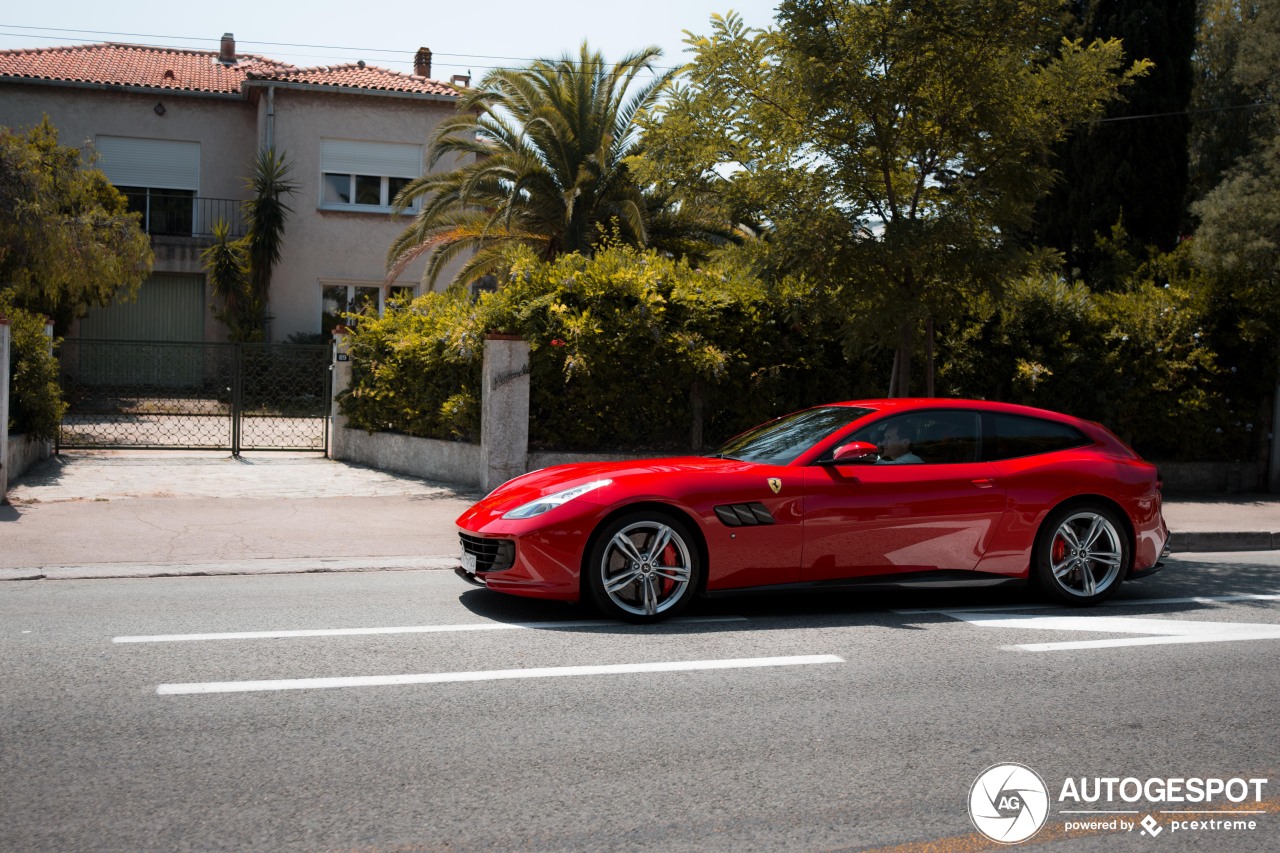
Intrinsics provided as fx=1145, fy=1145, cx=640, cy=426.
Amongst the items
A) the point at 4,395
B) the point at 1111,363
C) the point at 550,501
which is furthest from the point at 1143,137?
the point at 4,395

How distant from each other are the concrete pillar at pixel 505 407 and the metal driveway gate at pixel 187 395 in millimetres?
4343

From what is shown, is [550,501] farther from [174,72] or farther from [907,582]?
[174,72]

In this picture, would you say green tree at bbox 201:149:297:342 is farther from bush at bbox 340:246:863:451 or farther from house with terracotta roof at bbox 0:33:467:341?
bush at bbox 340:246:863:451

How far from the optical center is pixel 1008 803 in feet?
13.5

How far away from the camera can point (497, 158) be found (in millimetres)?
19719

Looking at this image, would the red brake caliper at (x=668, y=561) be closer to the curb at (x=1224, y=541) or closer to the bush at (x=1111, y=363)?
the curb at (x=1224, y=541)

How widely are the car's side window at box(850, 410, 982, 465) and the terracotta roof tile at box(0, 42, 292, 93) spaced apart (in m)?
23.8

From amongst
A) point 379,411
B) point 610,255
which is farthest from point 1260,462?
point 379,411

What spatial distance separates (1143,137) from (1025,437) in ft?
52.0

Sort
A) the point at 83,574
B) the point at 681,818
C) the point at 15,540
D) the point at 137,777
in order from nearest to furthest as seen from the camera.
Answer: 1. the point at 681,818
2. the point at 137,777
3. the point at 83,574
4. the point at 15,540

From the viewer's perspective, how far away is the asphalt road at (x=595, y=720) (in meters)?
3.81

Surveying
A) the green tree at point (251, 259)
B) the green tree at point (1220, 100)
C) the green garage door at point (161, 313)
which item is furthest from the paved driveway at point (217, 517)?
the green tree at point (1220, 100)

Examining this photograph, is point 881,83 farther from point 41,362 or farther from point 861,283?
point 41,362

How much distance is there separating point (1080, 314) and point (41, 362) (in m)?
12.8
